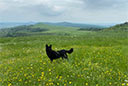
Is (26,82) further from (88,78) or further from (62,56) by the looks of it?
(62,56)

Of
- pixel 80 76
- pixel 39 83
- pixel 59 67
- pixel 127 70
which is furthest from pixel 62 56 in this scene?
pixel 127 70

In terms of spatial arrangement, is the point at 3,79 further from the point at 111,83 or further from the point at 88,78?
the point at 111,83

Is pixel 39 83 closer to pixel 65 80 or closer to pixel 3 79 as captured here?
pixel 65 80

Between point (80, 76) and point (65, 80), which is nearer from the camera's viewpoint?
point (65, 80)

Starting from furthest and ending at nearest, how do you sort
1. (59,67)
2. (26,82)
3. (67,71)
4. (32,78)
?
1. (59,67)
2. (67,71)
3. (32,78)
4. (26,82)

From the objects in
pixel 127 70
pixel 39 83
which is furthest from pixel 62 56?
pixel 127 70

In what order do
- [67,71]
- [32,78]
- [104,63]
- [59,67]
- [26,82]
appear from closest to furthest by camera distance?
[26,82]
[32,78]
[67,71]
[59,67]
[104,63]

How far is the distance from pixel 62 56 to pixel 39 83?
139 inches

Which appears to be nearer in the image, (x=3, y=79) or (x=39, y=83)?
(x=39, y=83)

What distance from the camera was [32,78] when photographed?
612cm

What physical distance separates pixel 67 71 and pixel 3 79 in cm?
320

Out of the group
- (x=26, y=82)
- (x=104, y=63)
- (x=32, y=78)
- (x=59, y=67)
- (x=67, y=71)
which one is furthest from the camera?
(x=104, y=63)

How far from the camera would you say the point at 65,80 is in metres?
5.79

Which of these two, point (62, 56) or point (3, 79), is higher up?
point (62, 56)
